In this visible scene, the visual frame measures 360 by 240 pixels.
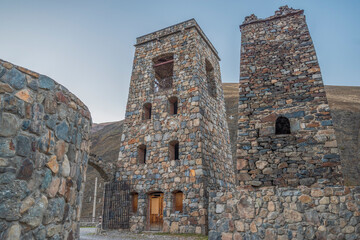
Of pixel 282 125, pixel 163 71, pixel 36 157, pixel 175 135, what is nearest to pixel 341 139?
pixel 163 71

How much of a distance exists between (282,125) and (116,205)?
8064 mm

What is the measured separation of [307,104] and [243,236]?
3636 mm

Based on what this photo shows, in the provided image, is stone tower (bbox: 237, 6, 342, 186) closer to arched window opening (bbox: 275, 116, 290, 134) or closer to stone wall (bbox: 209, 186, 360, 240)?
arched window opening (bbox: 275, 116, 290, 134)

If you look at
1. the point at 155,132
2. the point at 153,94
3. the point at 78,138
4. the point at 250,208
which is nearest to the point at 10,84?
the point at 78,138

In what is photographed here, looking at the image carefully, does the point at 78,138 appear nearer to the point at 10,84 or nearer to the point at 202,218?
the point at 10,84

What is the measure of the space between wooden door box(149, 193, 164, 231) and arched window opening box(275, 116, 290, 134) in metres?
6.07

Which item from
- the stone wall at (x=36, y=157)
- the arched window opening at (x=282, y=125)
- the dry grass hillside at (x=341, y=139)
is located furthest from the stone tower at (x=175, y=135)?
the dry grass hillside at (x=341, y=139)

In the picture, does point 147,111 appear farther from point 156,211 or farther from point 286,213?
point 286,213

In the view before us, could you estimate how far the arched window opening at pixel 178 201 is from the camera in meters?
10.7

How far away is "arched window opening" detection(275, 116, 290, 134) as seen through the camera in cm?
705

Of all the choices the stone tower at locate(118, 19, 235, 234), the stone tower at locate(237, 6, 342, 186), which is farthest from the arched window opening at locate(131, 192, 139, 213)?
the stone tower at locate(237, 6, 342, 186)

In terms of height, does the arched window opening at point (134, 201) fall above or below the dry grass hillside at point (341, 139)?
below

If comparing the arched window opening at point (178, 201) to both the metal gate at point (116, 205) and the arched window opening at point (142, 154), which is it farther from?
the arched window opening at point (142, 154)

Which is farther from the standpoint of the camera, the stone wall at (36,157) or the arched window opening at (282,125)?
the arched window opening at (282,125)
